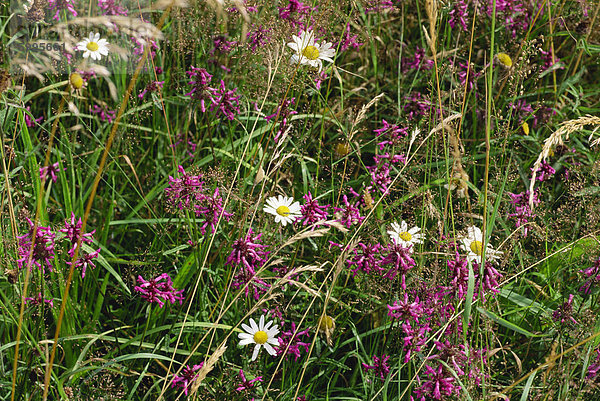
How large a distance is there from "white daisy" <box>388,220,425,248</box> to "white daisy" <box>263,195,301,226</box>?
0.34 metres

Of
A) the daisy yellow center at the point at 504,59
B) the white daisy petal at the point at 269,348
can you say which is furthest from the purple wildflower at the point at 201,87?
the daisy yellow center at the point at 504,59

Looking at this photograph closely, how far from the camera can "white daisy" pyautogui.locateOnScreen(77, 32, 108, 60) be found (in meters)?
2.69

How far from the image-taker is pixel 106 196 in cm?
249

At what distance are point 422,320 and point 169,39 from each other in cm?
179

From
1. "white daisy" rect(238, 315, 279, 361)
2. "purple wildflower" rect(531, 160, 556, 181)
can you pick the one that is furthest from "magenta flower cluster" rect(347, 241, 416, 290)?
"purple wildflower" rect(531, 160, 556, 181)

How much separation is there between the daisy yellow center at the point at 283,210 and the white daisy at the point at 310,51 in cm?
60

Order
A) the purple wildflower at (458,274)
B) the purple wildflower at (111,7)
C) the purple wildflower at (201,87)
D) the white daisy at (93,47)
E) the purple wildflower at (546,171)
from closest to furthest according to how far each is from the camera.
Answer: the purple wildflower at (458,274)
the purple wildflower at (201,87)
the purple wildflower at (546,171)
the white daisy at (93,47)
the purple wildflower at (111,7)

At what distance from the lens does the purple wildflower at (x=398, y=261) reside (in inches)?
78.5

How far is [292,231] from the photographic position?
2.43 meters

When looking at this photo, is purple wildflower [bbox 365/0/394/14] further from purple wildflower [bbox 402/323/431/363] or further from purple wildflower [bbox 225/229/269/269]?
purple wildflower [bbox 402/323/431/363]

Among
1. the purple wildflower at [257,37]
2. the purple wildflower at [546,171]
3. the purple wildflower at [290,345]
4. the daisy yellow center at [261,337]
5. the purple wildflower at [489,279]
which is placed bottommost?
the purple wildflower at [290,345]

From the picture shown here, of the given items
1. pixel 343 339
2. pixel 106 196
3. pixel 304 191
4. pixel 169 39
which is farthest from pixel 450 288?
pixel 169 39

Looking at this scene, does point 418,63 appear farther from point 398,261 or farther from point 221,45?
point 398,261

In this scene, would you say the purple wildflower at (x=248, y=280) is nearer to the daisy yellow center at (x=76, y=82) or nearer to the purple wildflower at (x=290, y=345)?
the purple wildflower at (x=290, y=345)
